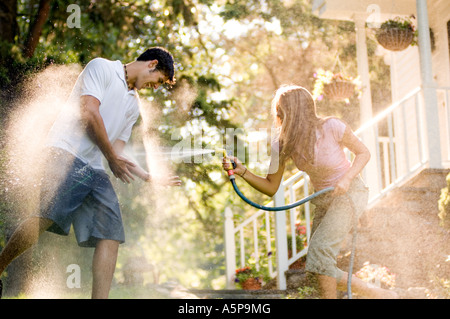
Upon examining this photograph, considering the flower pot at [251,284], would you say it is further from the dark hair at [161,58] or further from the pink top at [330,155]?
the dark hair at [161,58]

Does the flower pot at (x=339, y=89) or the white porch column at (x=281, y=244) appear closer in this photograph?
the white porch column at (x=281, y=244)

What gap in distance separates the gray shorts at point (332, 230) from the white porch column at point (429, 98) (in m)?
2.69

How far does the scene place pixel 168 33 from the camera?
838 centimetres

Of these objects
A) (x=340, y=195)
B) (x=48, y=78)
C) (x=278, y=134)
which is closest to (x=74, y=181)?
(x=278, y=134)

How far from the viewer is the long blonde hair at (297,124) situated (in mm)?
3117

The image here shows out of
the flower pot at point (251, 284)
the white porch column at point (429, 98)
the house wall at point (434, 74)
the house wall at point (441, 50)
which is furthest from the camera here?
the house wall at point (441, 50)

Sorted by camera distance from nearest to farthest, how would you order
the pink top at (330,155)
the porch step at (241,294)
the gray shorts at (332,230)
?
the gray shorts at (332,230), the pink top at (330,155), the porch step at (241,294)

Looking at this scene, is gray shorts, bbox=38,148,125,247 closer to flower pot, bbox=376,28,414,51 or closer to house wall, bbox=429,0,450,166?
flower pot, bbox=376,28,414,51

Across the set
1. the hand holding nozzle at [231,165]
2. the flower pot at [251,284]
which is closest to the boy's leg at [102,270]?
the hand holding nozzle at [231,165]

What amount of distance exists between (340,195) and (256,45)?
912 centimetres

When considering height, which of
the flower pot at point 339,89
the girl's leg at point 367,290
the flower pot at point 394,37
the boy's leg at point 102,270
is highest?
the flower pot at point 394,37

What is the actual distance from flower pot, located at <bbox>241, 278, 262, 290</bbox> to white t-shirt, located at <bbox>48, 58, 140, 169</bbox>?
333cm

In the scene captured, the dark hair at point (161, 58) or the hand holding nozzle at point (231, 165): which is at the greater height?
the dark hair at point (161, 58)
